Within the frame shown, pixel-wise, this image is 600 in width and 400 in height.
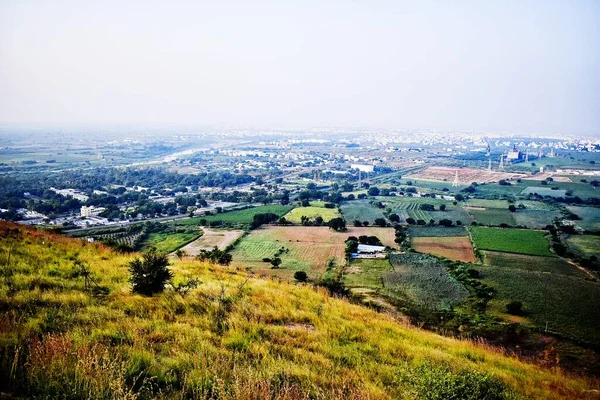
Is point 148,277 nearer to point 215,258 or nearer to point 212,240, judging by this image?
point 215,258

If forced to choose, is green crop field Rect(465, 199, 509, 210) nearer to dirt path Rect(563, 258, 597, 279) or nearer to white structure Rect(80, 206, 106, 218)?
dirt path Rect(563, 258, 597, 279)

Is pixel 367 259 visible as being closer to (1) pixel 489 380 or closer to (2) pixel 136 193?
(1) pixel 489 380

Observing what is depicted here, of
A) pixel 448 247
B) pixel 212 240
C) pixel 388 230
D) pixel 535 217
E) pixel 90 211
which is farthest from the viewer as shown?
pixel 90 211

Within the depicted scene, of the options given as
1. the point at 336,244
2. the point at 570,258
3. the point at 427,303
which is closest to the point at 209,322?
the point at 427,303

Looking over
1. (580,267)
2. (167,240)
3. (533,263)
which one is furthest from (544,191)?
(167,240)

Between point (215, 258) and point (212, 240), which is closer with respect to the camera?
point (215, 258)

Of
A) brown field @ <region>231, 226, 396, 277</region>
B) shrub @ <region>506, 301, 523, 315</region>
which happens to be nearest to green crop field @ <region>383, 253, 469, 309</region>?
shrub @ <region>506, 301, 523, 315</region>
